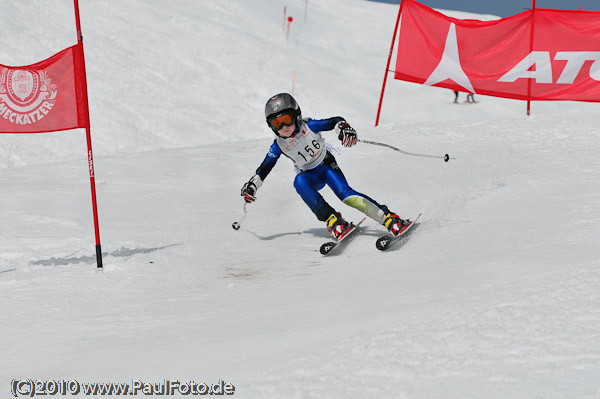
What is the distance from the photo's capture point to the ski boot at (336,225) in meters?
5.32

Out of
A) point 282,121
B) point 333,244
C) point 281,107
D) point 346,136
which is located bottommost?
point 333,244

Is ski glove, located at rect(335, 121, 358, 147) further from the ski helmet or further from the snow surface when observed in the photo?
the snow surface

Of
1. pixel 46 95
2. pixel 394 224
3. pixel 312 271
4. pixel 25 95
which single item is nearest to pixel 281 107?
pixel 394 224

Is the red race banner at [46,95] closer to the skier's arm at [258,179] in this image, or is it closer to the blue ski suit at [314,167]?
the skier's arm at [258,179]

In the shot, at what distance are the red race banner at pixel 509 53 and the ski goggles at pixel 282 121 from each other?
6.23m

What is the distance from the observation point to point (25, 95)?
16.0ft

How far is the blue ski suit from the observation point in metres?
5.60

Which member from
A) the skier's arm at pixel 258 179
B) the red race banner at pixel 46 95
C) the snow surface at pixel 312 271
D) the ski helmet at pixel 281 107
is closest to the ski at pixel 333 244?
the snow surface at pixel 312 271

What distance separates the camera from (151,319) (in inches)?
142

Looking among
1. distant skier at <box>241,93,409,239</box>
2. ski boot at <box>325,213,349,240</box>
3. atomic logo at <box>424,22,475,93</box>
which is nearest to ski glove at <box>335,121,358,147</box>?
distant skier at <box>241,93,409,239</box>

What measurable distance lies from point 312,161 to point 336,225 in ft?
2.44

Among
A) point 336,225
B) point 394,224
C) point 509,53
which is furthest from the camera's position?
point 509,53

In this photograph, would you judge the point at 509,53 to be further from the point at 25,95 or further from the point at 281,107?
the point at 25,95

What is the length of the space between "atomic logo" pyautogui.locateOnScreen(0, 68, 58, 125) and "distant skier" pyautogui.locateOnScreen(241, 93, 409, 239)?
1.87m
